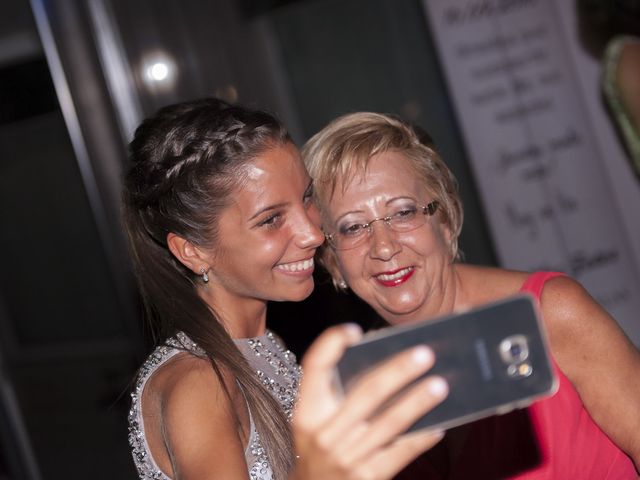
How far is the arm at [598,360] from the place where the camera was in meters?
1.86

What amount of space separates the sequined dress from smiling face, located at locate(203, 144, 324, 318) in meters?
0.18

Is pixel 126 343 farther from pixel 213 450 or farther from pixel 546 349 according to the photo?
pixel 546 349

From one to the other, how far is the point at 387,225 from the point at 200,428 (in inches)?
31.3

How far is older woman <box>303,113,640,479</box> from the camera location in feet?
6.22

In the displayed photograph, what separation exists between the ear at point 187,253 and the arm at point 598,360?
0.80m

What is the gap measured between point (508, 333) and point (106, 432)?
3.93 m

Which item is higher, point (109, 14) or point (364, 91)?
point (109, 14)

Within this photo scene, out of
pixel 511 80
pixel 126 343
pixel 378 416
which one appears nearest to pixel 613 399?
pixel 378 416

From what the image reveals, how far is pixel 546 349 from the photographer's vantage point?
1.04 metres

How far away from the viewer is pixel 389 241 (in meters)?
2.09

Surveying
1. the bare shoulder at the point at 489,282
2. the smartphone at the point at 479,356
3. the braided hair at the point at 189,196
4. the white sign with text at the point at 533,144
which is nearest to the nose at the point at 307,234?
the braided hair at the point at 189,196

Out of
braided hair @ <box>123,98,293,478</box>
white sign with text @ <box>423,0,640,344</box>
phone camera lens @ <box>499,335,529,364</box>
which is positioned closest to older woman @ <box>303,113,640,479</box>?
braided hair @ <box>123,98,293,478</box>

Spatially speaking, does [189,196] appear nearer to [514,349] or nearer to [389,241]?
[389,241]

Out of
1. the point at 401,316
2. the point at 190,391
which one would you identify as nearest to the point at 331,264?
the point at 401,316
